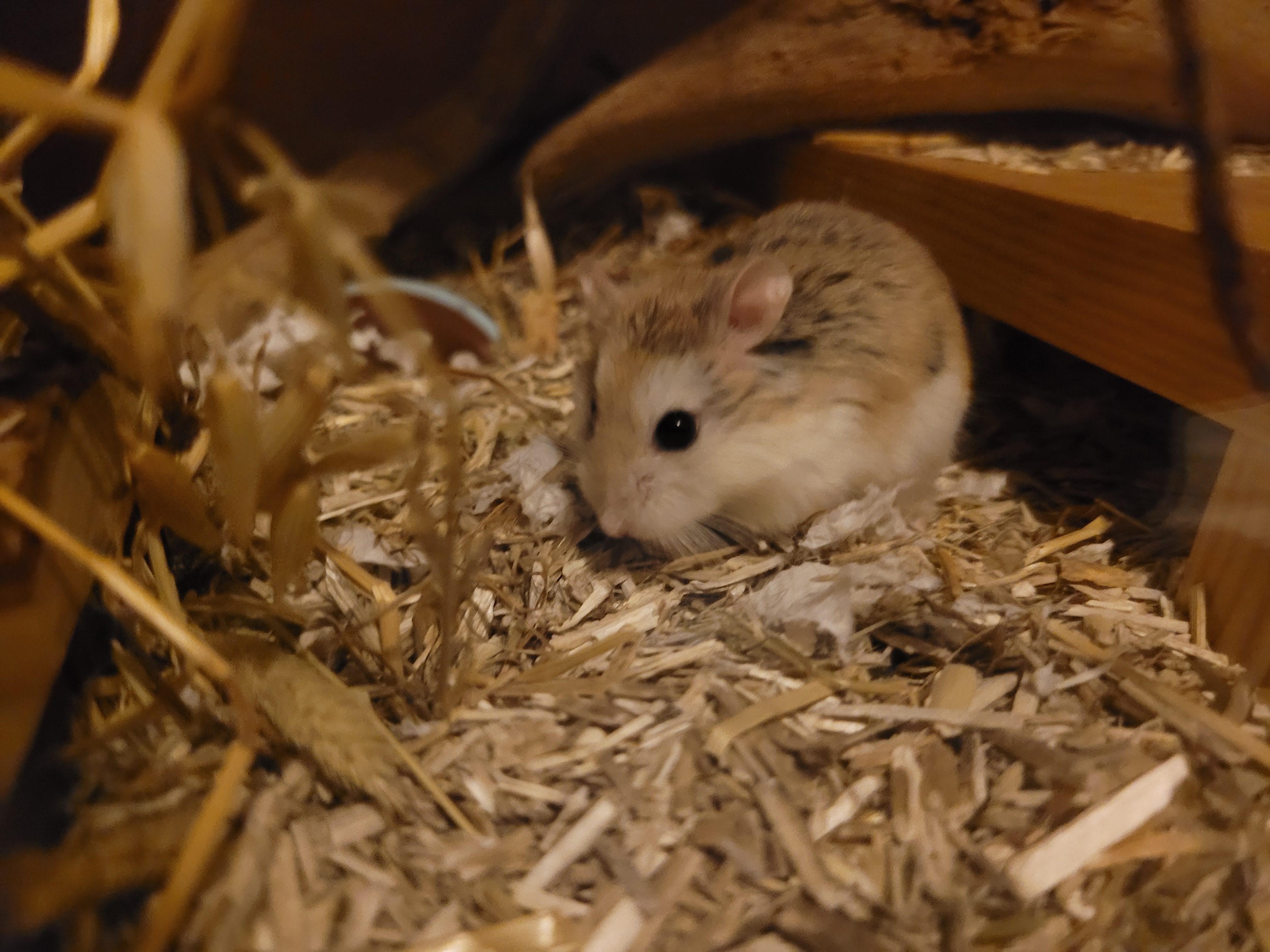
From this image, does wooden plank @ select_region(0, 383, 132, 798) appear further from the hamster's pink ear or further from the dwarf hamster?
the hamster's pink ear

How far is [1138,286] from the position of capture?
188 centimetres

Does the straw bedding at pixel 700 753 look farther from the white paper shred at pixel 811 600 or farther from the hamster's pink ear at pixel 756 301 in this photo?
the hamster's pink ear at pixel 756 301

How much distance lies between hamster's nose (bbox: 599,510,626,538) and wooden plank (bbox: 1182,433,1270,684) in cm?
127

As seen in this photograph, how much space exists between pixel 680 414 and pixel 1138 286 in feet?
3.51

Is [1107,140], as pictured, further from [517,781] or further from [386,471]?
[517,781]

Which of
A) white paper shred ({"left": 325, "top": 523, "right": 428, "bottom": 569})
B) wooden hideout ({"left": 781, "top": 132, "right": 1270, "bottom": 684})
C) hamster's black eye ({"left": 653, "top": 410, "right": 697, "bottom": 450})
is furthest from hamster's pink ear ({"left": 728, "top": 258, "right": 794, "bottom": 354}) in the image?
white paper shred ({"left": 325, "top": 523, "right": 428, "bottom": 569})

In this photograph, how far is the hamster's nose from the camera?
1.97 metres

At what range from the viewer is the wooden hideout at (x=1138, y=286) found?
5.47 ft

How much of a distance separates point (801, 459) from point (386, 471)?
1.17m

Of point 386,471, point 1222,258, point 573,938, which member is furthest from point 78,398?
point 1222,258

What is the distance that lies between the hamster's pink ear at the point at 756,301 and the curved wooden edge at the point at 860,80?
47.5 inches

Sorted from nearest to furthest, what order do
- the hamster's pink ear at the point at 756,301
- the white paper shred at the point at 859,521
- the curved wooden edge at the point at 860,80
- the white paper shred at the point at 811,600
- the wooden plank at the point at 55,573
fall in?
the wooden plank at the point at 55,573 < the white paper shred at the point at 811,600 < the hamster's pink ear at the point at 756,301 < the white paper shred at the point at 859,521 < the curved wooden edge at the point at 860,80

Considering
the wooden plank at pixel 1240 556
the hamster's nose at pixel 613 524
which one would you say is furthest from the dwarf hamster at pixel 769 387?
the wooden plank at pixel 1240 556

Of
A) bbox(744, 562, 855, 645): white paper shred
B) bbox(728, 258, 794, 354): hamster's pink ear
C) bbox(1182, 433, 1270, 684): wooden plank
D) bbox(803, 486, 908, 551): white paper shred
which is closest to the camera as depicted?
bbox(1182, 433, 1270, 684): wooden plank
